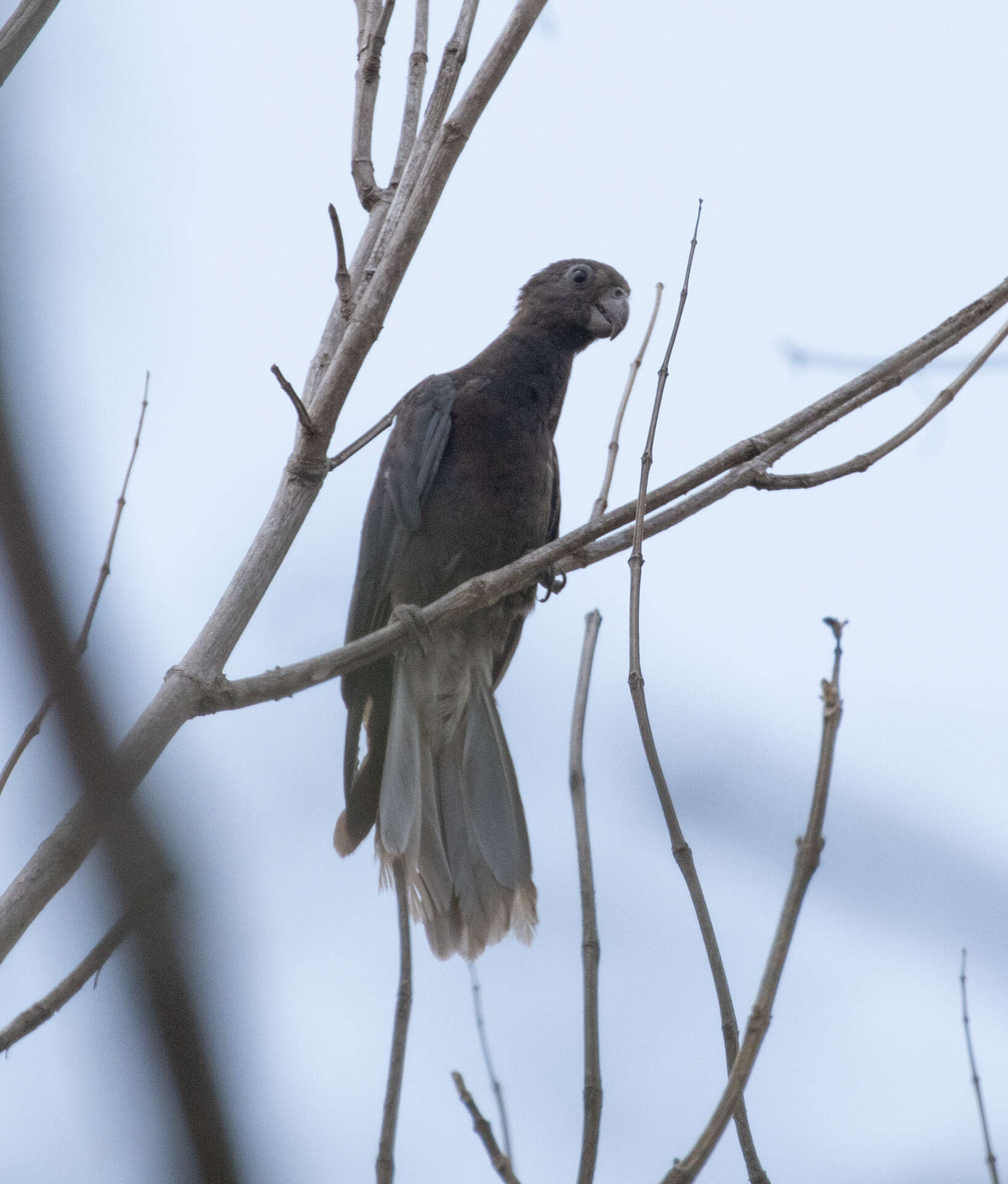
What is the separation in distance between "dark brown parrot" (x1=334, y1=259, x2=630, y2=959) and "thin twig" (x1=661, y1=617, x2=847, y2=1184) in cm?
237

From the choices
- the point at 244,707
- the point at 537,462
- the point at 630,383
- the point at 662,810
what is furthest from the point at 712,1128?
the point at 537,462

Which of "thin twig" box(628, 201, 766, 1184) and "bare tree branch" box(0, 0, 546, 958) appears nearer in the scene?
"thin twig" box(628, 201, 766, 1184)

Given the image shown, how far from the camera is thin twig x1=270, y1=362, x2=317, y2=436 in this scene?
2607mm

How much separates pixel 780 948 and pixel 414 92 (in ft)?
8.82

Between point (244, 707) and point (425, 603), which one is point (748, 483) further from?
point (425, 603)

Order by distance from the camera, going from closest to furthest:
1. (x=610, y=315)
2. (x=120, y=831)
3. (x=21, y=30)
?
(x=120, y=831) → (x=21, y=30) → (x=610, y=315)

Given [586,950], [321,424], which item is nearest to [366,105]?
[321,424]

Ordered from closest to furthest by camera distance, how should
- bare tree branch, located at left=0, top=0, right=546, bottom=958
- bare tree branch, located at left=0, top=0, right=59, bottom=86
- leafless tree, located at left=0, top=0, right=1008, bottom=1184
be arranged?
1. leafless tree, located at left=0, top=0, right=1008, bottom=1184
2. bare tree branch, located at left=0, top=0, right=59, bottom=86
3. bare tree branch, located at left=0, top=0, right=546, bottom=958

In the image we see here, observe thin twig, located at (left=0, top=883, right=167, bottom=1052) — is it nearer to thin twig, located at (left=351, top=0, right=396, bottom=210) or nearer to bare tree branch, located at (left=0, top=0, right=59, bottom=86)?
bare tree branch, located at (left=0, top=0, right=59, bottom=86)

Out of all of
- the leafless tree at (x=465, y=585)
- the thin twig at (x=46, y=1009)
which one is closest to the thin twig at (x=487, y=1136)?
the leafless tree at (x=465, y=585)

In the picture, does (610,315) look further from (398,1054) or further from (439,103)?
(398,1054)

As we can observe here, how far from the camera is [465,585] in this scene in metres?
3.25

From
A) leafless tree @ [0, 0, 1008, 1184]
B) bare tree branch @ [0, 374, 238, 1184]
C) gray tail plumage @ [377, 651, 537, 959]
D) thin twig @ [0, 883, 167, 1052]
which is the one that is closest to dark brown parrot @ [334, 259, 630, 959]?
gray tail plumage @ [377, 651, 537, 959]

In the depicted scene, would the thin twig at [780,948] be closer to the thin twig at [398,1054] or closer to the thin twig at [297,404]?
→ the thin twig at [398,1054]
